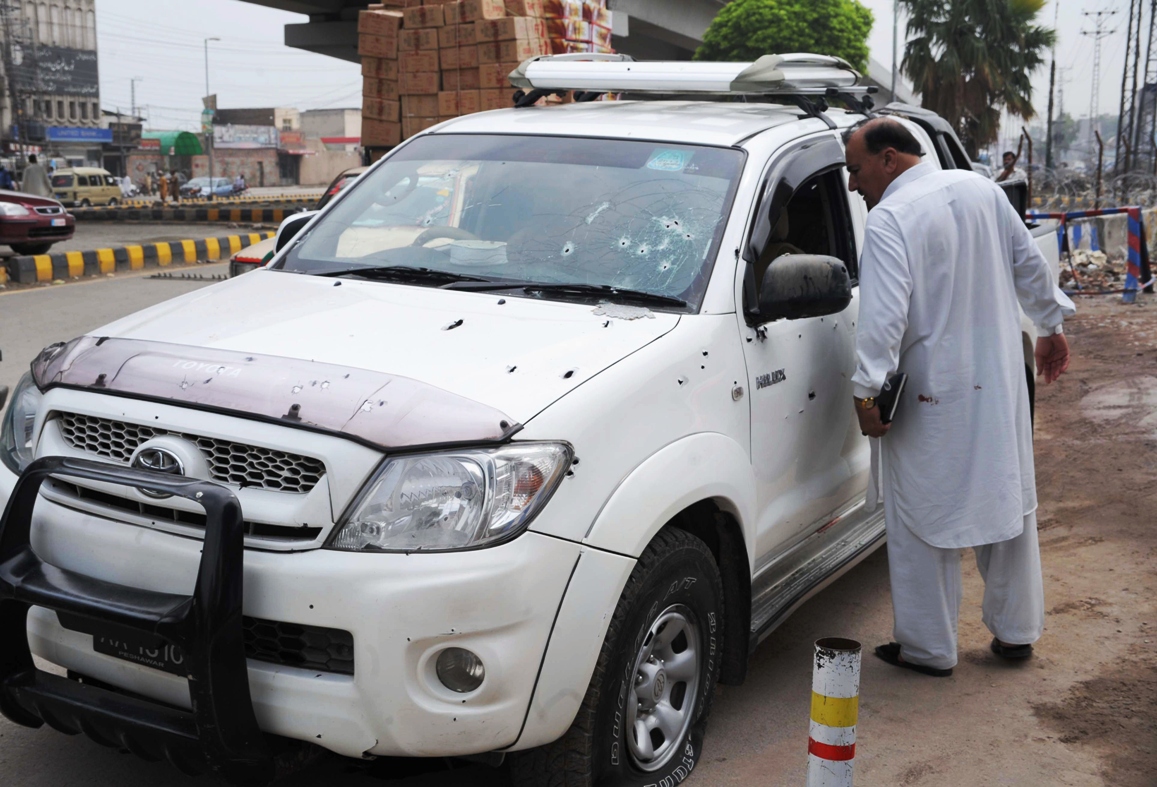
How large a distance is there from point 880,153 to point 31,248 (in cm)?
1634

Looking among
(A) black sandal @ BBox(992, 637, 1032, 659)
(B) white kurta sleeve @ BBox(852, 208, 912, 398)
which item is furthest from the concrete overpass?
(A) black sandal @ BBox(992, 637, 1032, 659)

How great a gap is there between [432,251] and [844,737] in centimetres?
205

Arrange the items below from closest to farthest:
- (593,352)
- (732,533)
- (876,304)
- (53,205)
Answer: (593,352) → (732,533) → (876,304) → (53,205)

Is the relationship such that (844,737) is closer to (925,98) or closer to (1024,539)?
(1024,539)

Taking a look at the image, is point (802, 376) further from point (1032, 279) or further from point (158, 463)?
point (158, 463)

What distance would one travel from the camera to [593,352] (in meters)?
2.93

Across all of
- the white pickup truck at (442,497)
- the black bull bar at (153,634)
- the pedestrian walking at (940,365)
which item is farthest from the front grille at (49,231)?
the black bull bar at (153,634)

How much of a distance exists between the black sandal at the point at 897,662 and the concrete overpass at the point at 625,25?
978 inches

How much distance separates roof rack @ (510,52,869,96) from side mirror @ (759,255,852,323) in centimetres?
102

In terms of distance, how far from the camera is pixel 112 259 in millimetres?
17219

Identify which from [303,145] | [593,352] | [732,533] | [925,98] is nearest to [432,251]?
[593,352]

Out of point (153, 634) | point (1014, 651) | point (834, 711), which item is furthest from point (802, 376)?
point (153, 634)

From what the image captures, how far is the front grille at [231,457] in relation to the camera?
2.55m

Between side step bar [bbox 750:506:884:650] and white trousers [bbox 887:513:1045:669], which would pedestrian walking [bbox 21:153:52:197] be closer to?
side step bar [bbox 750:506:884:650]
